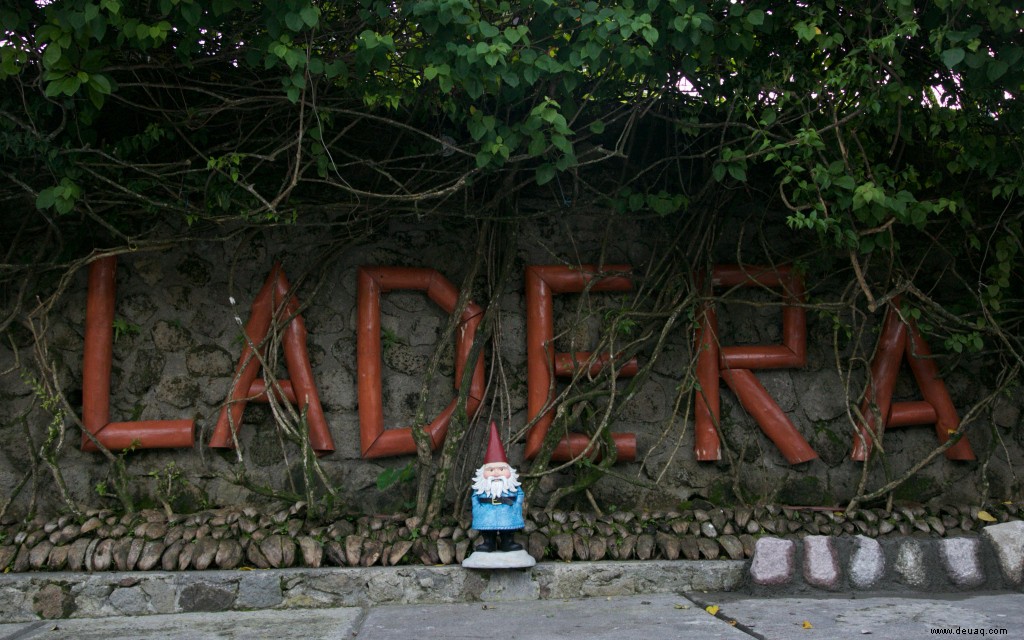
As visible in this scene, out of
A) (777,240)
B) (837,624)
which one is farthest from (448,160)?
(837,624)

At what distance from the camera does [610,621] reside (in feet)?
11.3

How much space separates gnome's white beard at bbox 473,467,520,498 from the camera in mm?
3875

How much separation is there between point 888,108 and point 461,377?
2351mm

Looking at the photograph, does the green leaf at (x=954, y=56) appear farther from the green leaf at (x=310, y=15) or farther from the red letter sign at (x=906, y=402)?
the green leaf at (x=310, y=15)

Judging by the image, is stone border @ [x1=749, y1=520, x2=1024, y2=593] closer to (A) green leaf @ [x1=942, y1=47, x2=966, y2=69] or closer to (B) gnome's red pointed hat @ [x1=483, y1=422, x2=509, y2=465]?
(B) gnome's red pointed hat @ [x1=483, y1=422, x2=509, y2=465]

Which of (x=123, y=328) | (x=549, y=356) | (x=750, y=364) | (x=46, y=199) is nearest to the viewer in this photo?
(x=46, y=199)

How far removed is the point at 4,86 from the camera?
3.83 metres

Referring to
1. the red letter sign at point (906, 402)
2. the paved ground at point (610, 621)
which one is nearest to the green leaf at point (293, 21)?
the paved ground at point (610, 621)

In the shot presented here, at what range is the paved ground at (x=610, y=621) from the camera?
3238mm

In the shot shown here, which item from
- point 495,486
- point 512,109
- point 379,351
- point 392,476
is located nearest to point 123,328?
point 379,351

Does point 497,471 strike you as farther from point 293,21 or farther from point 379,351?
point 293,21

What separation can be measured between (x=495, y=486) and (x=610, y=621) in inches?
30.2

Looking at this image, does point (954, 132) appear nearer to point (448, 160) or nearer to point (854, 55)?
point (854, 55)

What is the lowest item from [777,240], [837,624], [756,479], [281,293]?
[837,624]
